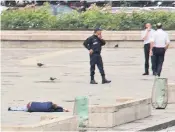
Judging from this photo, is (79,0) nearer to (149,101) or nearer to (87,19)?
(87,19)

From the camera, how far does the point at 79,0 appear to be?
186ft

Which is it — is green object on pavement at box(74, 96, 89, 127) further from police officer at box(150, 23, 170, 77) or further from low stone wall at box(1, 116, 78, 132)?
police officer at box(150, 23, 170, 77)

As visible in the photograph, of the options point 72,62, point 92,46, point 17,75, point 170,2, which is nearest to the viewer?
point 92,46

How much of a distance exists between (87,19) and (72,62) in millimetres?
9188

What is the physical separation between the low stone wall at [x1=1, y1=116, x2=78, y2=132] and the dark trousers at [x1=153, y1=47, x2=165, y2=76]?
11.2 metres

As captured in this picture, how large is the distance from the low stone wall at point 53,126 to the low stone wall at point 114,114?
1392 millimetres

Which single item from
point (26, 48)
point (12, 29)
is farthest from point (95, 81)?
point (12, 29)

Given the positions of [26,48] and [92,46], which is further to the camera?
[26,48]

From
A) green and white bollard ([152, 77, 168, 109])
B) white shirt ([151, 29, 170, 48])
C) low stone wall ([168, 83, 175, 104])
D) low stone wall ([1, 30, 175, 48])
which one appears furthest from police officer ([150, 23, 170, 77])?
low stone wall ([1, 30, 175, 48])

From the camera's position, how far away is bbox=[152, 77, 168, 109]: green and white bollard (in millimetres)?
17969

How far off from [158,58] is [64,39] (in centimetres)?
1287

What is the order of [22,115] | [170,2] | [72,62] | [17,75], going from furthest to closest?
[170,2] < [72,62] < [17,75] < [22,115]

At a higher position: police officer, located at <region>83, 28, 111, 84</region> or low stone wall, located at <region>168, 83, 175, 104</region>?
police officer, located at <region>83, 28, 111, 84</region>

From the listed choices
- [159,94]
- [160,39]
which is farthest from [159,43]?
[159,94]
